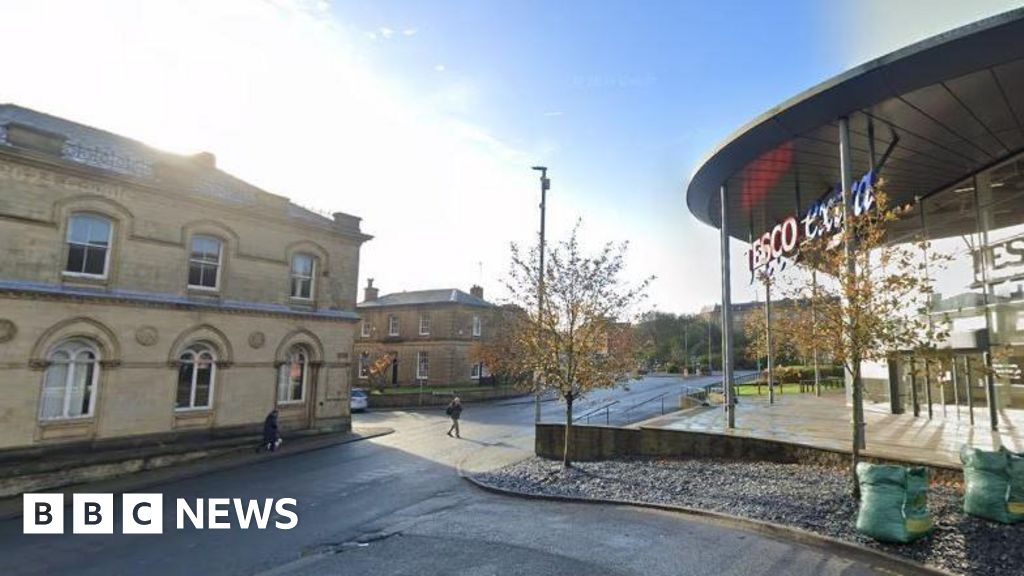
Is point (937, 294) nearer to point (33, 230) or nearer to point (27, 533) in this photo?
point (27, 533)

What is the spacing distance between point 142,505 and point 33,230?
9010mm

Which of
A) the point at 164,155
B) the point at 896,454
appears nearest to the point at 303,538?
the point at 896,454

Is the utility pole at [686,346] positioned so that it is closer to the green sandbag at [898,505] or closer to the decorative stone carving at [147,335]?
the decorative stone carving at [147,335]

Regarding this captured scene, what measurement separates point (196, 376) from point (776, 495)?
60.9 feet

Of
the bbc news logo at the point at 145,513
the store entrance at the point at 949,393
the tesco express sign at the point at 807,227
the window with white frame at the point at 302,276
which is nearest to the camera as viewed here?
the bbc news logo at the point at 145,513

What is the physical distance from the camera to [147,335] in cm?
1784

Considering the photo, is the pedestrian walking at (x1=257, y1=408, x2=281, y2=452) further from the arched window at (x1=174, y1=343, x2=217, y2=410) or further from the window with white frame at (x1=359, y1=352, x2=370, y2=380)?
the window with white frame at (x1=359, y1=352, x2=370, y2=380)

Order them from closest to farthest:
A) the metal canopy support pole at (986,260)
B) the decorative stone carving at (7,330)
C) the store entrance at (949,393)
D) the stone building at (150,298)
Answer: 1. the decorative stone carving at (7,330)
2. the metal canopy support pole at (986,260)
3. the stone building at (150,298)
4. the store entrance at (949,393)

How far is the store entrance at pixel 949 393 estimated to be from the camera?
54.8ft

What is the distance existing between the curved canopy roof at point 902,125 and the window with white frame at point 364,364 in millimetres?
35734

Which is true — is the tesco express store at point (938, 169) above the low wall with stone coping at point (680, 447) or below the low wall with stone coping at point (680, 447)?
above

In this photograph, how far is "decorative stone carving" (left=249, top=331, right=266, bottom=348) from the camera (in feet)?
68.3

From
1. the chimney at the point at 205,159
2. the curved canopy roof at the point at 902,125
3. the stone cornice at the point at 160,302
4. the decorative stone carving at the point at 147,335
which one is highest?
the chimney at the point at 205,159

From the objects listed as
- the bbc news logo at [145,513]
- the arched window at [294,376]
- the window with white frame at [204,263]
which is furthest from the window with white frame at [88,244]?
the arched window at [294,376]
